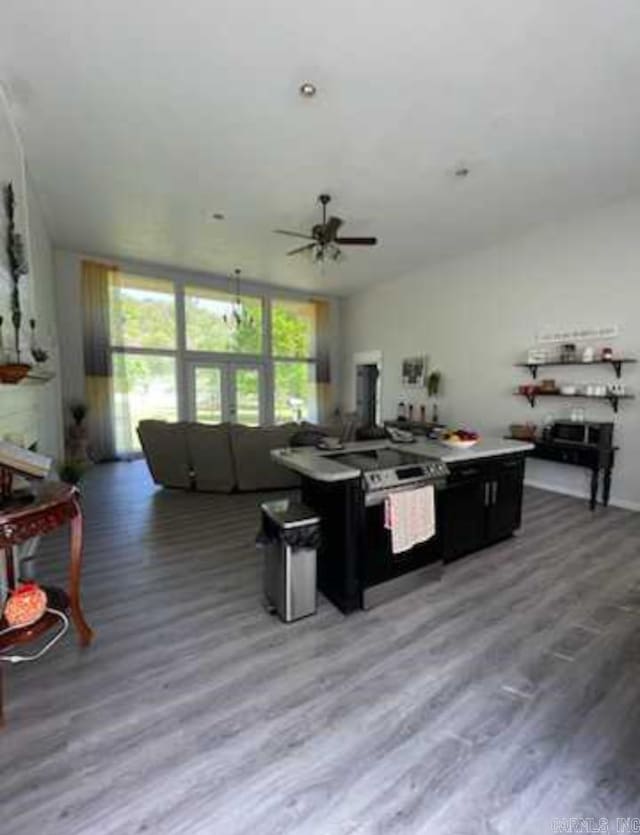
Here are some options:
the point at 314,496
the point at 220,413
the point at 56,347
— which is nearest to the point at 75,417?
the point at 56,347

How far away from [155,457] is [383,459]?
3333 millimetres

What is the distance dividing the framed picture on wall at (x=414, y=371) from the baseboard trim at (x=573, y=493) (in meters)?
2.50

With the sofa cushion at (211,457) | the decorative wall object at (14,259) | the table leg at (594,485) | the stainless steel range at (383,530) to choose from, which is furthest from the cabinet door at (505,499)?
the decorative wall object at (14,259)

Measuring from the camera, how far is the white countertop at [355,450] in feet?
7.45

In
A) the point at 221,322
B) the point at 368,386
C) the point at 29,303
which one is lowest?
the point at 368,386

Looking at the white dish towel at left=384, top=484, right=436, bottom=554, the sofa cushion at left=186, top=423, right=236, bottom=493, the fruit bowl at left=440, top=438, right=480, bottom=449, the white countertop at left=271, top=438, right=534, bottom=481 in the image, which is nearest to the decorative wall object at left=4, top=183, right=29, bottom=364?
the sofa cushion at left=186, top=423, right=236, bottom=493

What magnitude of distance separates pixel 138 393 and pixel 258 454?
3.65 metres

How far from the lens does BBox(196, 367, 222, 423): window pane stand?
784 centimetres

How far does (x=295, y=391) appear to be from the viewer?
9.07 meters

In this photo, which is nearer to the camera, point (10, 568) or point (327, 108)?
point (10, 568)

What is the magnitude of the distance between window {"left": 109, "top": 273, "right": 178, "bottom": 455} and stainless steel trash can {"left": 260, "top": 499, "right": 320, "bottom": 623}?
220 inches

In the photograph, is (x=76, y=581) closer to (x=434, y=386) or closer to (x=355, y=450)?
(x=355, y=450)

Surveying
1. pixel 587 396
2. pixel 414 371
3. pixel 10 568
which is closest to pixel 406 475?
pixel 10 568

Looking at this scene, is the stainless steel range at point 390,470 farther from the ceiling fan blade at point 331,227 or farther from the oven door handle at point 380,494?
the ceiling fan blade at point 331,227
